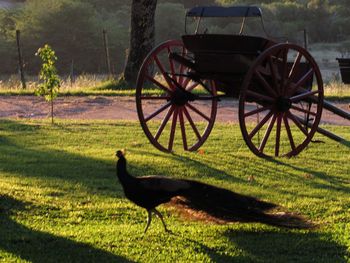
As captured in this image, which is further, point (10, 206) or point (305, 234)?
point (10, 206)

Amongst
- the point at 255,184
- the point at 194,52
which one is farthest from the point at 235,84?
the point at 255,184

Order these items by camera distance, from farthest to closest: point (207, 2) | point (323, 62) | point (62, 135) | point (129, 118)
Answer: point (207, 2) < point (323, 62) < point (129, 118) < point (62, 135)

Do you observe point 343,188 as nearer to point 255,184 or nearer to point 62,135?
point 255,184

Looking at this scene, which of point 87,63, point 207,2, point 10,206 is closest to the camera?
point 10,206

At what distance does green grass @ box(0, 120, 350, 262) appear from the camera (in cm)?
536

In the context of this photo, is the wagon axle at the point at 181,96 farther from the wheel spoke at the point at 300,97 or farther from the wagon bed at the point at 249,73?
the wheel spoke at the point at 300,97

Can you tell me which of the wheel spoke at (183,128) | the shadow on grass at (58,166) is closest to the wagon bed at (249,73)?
the wheel spoke at (183,128)

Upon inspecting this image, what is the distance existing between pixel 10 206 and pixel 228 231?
2127 millimetres

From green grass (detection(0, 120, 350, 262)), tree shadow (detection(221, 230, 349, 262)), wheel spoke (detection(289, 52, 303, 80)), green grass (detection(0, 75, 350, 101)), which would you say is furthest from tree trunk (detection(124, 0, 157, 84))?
tree shadow (detection(221, 230, 349, 262))

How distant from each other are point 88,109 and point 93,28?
90.6 ft

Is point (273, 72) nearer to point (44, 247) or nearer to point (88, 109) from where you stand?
point (44, 247)

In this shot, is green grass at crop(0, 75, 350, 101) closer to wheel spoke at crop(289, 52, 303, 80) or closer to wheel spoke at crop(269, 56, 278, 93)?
wheel spoke at crop(289, 52, 303, 80)

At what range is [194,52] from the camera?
8211mm

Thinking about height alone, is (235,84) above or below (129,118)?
above
